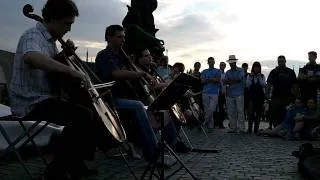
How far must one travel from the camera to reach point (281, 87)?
48.3 feet

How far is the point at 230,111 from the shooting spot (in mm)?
15141

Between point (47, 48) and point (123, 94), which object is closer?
point (47, 48)

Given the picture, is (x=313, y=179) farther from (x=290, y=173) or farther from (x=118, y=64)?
(x=118, y=64)

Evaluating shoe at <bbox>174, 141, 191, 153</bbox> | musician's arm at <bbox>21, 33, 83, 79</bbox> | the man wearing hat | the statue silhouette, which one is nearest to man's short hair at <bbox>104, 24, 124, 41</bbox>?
musician's arm at <bbox>21, 33, 83, 79</bbox>

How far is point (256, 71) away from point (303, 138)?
277 cm

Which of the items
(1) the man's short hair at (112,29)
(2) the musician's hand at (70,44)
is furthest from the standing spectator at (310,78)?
(2) the musician's hand at (70,44)

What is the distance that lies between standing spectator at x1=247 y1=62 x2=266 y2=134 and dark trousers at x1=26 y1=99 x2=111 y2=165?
33.6 feet

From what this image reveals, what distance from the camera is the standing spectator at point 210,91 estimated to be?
15.4m

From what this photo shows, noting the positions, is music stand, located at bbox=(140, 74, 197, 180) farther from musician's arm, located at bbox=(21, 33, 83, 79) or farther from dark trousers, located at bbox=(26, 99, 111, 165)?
musician's arm, located at bbox=(21, 33, 83, 79)

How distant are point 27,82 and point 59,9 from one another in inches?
29.9

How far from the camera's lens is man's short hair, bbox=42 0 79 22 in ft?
16.3

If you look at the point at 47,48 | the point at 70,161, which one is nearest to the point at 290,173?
the point at 70,161

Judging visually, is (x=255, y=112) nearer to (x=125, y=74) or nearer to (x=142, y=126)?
(x=125, y=74)

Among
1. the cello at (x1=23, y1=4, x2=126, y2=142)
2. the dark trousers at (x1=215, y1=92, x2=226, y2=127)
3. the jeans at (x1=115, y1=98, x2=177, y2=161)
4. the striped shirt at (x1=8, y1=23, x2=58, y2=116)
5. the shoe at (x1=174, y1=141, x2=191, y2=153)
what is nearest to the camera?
the cello at (x1=23, y1=4, x2=126, y2=142)
